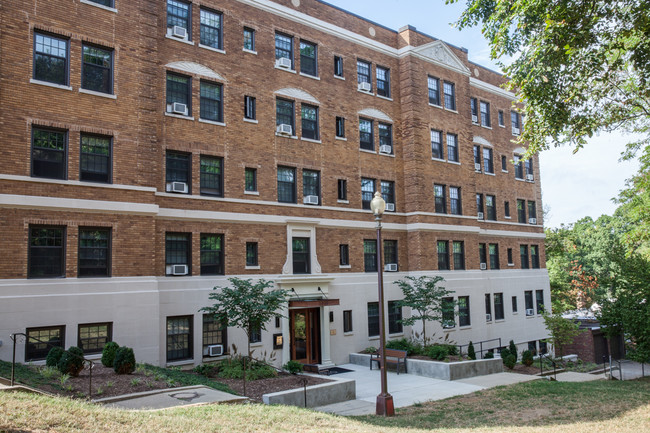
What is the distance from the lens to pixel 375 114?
2667 cm

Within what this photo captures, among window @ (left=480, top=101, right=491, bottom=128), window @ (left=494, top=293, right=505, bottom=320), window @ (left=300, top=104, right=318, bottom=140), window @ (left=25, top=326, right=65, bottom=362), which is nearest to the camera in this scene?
window @ (left=25, top=326, right=65, bottom=362)

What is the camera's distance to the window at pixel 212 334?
1916cm

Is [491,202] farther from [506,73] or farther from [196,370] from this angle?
[196,370]

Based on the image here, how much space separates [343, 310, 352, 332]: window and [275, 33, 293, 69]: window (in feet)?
39.4

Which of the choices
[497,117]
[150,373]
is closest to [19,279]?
[150,373]

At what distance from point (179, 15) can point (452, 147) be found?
16541 mm

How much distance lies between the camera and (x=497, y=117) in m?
34.7

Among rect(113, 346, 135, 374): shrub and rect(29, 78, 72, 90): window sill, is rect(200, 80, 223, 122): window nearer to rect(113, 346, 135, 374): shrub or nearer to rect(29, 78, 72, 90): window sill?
rect(29, 78, 72, 90): window sill

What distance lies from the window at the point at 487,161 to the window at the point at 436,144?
6.01 meters

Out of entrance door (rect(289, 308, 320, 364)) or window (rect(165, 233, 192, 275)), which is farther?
entrance door (rect(289, 308, 320, 364))

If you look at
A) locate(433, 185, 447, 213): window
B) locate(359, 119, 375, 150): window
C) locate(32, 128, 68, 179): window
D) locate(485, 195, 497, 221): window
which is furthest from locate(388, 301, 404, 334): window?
locate(32, 128, 68, 179): window

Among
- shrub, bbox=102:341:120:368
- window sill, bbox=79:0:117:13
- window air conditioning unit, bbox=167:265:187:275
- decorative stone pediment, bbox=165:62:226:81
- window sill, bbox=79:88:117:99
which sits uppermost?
window sill, bbox=79:0:117:13

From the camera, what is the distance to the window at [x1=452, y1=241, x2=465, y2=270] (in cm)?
2873

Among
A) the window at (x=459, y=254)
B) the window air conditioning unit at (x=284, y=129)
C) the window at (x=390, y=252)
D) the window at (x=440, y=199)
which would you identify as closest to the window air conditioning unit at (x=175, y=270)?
the window air conditioning unit at (x=284, y=129)
